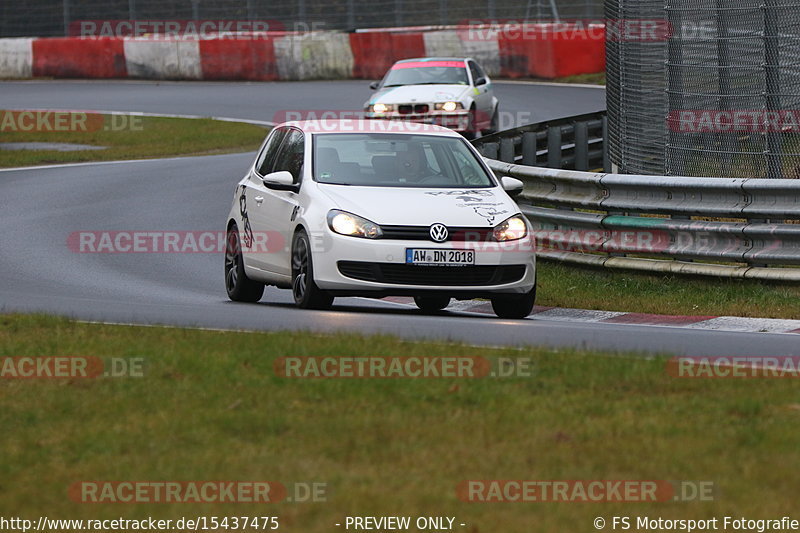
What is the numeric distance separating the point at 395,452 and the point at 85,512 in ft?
4.30

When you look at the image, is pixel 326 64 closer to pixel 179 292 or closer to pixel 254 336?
pixel 179 292

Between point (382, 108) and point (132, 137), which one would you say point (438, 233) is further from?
point (132, 137)

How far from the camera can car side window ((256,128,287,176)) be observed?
13344 mm

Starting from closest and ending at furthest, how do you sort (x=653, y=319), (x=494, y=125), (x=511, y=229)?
→ (x=511, y=229), (x=653, y=319), (x=494, y=125)

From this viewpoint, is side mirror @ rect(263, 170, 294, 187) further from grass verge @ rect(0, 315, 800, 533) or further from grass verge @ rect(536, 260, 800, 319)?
grass verge @ rect(0, 315, 800, 533)

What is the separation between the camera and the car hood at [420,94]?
2644 centimetres

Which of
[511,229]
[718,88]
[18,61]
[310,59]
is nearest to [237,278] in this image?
[511,229]

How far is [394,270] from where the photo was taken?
11516mm

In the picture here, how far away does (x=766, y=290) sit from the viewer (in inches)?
504

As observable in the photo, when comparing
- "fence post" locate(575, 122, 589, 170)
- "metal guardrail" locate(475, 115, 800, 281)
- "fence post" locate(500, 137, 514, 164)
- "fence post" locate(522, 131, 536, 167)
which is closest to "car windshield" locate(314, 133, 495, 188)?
"metal guardrail" locate(475, 115, 800, 281)

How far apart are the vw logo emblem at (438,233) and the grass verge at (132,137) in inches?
644

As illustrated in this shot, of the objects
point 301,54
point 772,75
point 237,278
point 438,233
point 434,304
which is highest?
point 772,75

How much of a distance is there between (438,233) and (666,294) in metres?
2.71

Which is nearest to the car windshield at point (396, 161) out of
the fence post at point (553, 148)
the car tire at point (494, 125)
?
the fence post at point (553, 148)
